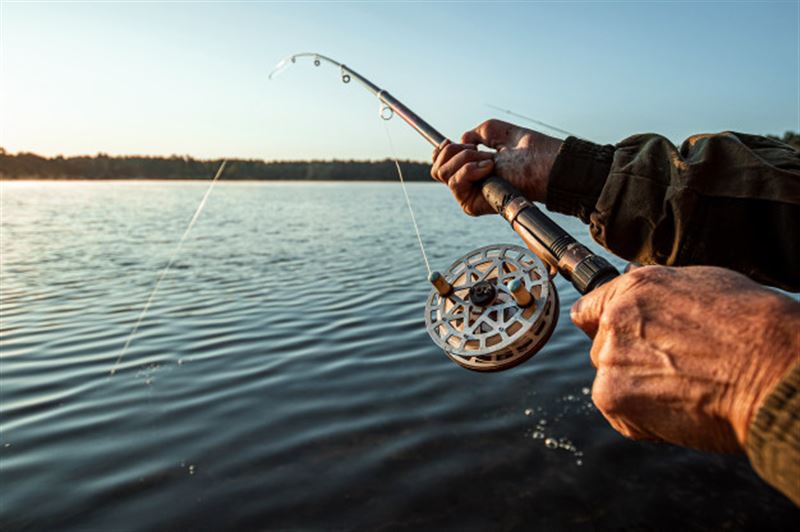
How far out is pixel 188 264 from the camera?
13.3 m

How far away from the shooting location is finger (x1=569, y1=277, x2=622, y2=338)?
1.28 m

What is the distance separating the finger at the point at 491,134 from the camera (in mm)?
2621

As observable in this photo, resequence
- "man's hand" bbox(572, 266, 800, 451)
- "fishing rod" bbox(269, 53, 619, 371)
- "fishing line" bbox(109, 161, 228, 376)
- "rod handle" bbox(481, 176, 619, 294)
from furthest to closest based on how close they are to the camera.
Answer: "fishing line" bbox(109, 161, 228, 376)
"fishing rod" bbox(269, 53, 619, 371)
"rod handle" bbox(481, 176, 619, 294)
"man's hand" bbox(572, 266, 800, 451)

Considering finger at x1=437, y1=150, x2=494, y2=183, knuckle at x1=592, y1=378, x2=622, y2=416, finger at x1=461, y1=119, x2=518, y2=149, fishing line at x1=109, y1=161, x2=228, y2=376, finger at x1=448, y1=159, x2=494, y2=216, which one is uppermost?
finger at x1=461, y1=119, x2=518, y2=149

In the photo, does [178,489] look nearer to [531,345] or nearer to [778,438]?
[531,345]

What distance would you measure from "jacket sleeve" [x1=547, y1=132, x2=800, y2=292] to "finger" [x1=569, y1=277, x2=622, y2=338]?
3.10 ft

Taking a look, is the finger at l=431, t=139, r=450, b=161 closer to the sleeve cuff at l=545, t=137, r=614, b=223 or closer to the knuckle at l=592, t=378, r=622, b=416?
the sleeve cuff at l=545, t=137, r=614, b=223

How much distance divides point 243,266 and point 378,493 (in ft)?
32.3

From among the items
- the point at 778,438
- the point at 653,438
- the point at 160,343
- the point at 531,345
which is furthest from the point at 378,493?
→ the point at 160,343

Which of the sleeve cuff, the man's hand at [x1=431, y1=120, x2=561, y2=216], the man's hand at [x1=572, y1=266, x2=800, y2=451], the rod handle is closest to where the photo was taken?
the man's hand at [x1=572, y1=266, x2=800, y2=451]

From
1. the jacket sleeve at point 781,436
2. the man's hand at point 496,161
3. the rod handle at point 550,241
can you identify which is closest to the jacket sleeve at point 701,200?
the man's hand at point 496,161

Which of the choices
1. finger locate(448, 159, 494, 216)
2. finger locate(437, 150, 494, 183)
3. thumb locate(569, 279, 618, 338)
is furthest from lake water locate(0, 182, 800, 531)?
thumb locate(569, 279, 618, 338)

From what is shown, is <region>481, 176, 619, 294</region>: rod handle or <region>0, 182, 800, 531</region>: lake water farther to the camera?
<region>0, 182, 800, 531</region>: lake water

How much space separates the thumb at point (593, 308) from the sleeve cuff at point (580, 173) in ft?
3.51
